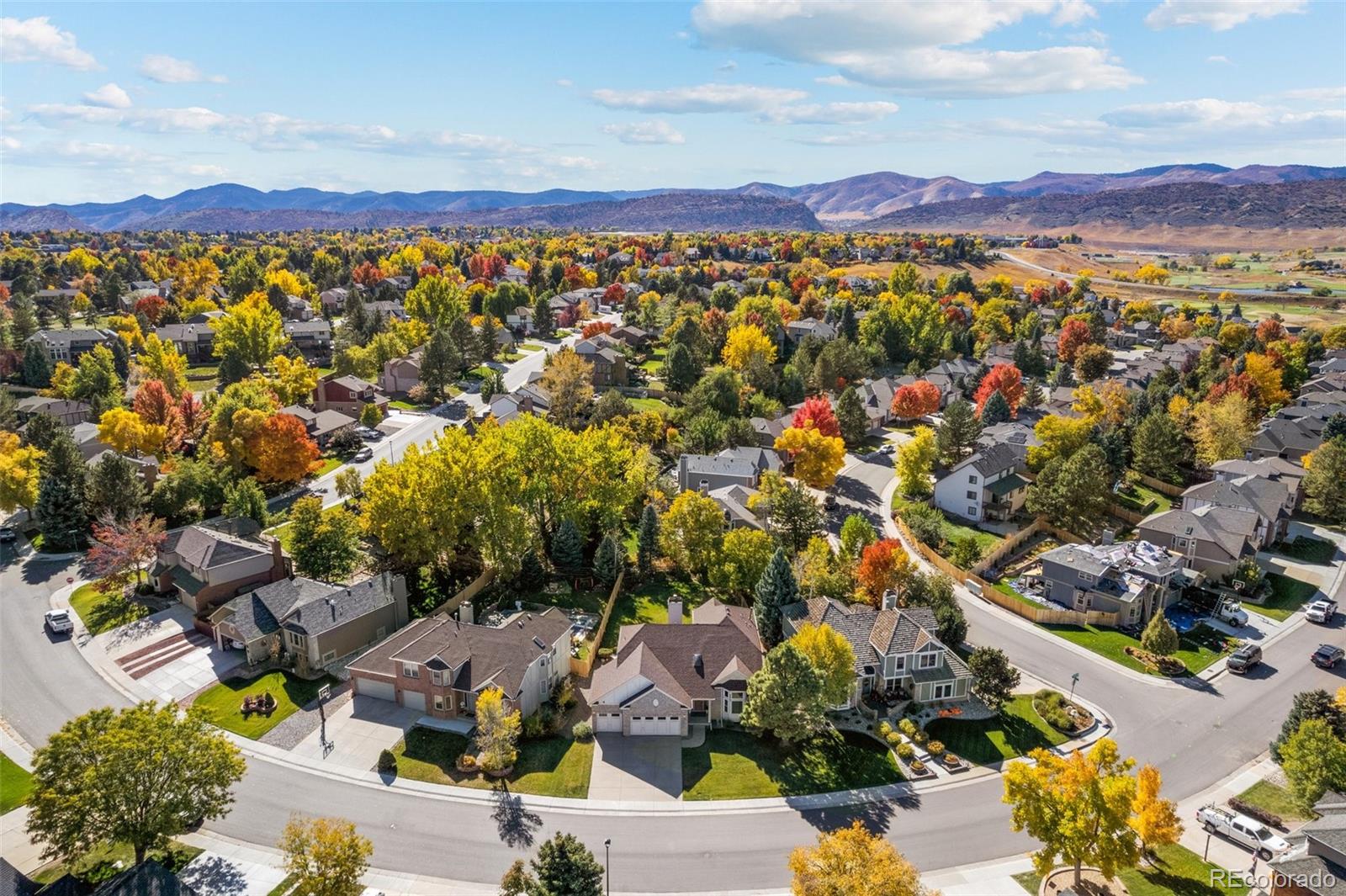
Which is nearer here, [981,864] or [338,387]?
[981,864]

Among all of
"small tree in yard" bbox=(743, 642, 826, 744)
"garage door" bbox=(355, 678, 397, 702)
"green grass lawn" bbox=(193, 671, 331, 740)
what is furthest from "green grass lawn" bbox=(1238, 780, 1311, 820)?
"green grass lawn" bbox=(193, 671, 331, 740)

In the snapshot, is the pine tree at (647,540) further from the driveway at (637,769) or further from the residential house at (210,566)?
the residential house at (210,566)

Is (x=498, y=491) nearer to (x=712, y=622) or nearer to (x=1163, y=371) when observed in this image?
(x=712, y=622)

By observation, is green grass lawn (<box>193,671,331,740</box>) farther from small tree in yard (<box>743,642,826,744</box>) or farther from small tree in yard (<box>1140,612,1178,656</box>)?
small tree in yard (<box>1140,612,1178,656</box>)

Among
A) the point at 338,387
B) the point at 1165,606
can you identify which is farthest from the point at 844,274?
the point at 1165,606

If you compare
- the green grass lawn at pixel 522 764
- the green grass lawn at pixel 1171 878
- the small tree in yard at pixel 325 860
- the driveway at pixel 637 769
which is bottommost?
the green grass lawn at pixel 1171 878

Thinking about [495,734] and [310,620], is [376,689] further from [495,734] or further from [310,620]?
[495,734]

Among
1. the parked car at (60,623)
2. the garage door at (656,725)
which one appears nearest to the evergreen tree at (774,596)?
the garage door at (656,725)
